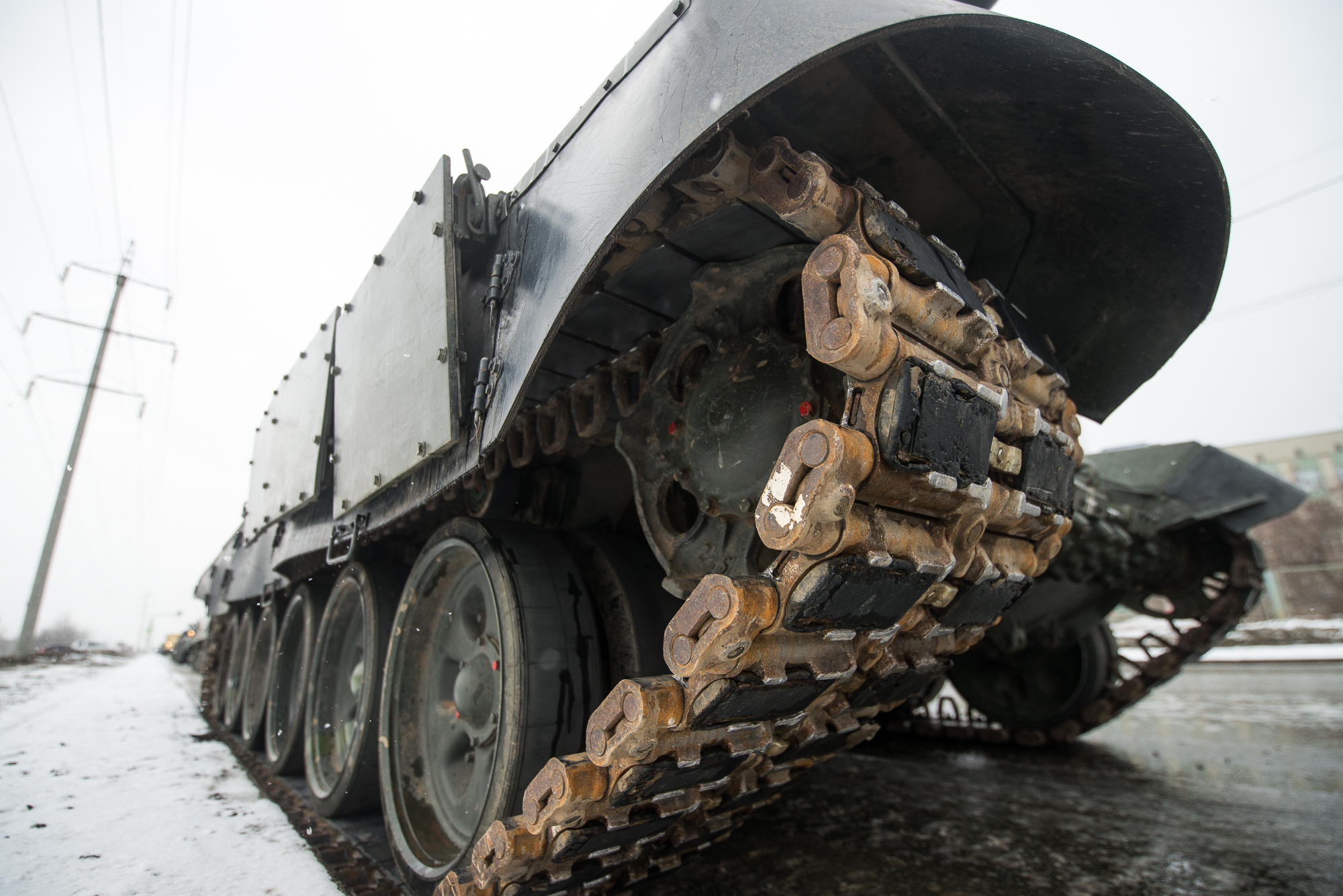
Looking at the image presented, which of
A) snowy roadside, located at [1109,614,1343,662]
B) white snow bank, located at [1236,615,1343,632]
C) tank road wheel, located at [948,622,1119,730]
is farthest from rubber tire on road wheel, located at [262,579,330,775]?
white snow bank, located at [1236,615,1343,632]

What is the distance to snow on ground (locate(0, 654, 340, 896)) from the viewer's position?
7.47 ft

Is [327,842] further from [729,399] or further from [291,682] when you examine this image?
[729,399]

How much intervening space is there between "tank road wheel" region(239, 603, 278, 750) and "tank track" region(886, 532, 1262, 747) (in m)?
4.81

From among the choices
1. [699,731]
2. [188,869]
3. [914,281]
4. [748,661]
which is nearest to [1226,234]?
[914,281]

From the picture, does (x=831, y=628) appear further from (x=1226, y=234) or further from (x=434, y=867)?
(x=434, y=867)

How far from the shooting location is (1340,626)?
13664 mm

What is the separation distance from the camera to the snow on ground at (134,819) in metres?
2.28

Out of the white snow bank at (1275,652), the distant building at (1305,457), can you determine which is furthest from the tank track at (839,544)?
the distant building at (1305,457)

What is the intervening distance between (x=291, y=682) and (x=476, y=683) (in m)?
2.71

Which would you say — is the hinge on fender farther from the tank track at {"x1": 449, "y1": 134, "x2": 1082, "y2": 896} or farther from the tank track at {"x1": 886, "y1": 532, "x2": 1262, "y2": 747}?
the tank track at {"x1": 886, "y1": 532, "x2": 1262, "y2": 747}

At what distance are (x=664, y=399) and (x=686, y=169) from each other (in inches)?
26.7

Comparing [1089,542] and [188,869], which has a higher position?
[1089,542]

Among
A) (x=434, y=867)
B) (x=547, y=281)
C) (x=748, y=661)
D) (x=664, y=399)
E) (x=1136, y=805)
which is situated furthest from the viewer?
(x=1136, y=805)

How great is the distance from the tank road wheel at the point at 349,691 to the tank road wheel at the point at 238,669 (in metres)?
2.44
